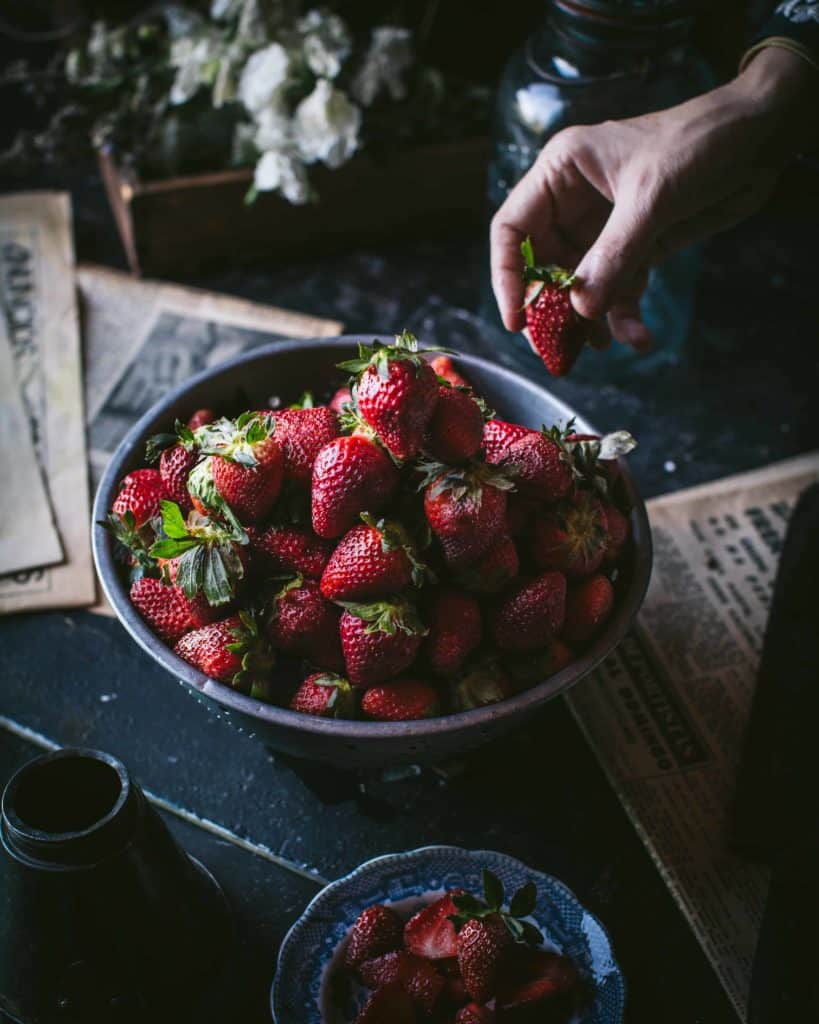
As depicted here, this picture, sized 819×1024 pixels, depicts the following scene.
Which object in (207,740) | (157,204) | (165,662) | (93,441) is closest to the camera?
(165,662)

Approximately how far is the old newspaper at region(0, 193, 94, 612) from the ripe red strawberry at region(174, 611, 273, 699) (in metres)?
0.31

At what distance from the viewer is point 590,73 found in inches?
38.4

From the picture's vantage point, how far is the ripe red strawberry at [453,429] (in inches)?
24.6

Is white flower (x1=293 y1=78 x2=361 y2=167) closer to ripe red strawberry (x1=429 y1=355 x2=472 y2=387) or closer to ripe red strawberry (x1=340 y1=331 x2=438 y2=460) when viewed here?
ripe red strawberry (x1=429 y1=355 x2=472 y2=387)

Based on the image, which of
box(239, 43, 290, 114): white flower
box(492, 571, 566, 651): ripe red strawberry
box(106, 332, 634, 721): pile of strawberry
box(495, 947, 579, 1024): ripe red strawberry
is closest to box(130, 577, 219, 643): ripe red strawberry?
box(106, 332, 634, 721): pile of strawberry

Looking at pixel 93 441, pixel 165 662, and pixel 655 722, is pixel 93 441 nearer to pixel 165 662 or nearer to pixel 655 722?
pixel 165 662

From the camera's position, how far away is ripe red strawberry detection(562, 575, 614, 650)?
671mm

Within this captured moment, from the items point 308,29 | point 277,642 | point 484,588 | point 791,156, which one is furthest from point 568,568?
point 308,29

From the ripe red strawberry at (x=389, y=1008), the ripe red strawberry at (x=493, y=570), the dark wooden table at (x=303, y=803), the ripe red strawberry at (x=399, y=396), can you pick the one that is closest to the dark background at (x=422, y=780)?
the dark wooden table at (x=303, y=803)

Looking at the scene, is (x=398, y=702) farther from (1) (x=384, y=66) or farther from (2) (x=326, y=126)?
(1) (x=384, y=66)

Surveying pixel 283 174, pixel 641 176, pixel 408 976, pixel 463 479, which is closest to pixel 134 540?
pixel 463 479

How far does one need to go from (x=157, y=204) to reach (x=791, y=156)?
751 millimetres

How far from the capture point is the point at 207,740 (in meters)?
0.80

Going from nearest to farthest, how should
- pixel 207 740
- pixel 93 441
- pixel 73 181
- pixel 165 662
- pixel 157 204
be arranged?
pixel 165 662, pixel 207 740, pixel 93 441, pixel 157 204, pixel 73 181
